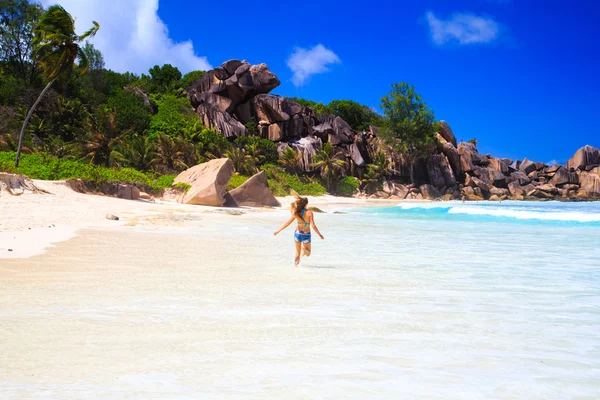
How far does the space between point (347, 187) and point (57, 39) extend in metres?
30.1

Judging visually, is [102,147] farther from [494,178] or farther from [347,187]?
[494,178]

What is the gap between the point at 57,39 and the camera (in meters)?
23.7

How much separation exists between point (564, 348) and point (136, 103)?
45.2 m

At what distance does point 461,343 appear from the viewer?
10.5 ft

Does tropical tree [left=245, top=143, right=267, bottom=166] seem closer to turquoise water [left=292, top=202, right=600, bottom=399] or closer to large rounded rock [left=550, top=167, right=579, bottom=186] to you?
turquoise water [left=292, top=202, right=600, bottom=399]

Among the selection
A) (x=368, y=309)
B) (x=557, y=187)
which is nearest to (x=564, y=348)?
(x=368, y=309)

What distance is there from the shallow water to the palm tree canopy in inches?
→ 831

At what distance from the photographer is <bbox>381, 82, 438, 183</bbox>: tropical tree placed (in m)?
52.2

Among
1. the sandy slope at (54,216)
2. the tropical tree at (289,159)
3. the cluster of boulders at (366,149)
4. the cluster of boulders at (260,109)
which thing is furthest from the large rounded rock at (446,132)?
the sandy slope at (54,216)

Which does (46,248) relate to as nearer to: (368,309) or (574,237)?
(368,309)

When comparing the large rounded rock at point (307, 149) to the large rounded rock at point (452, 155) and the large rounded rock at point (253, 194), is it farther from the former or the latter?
the large rounded rock at point (253, 194)

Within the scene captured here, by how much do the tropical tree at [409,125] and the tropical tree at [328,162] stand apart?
10010mm

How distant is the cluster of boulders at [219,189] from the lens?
20.6 meters

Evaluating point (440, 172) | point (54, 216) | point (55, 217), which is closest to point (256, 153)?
point (440, 172)
